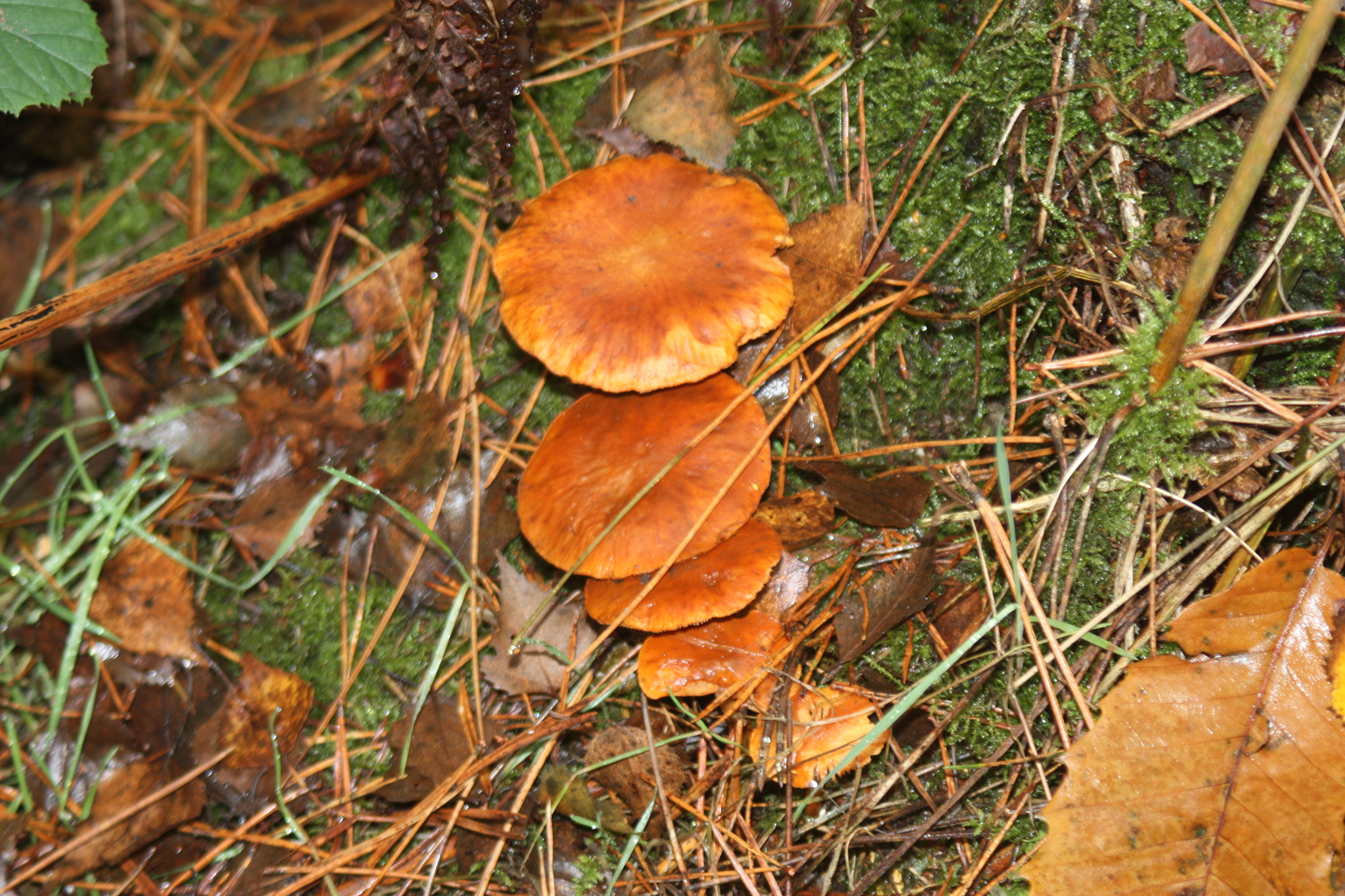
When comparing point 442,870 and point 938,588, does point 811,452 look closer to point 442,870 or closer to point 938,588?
point 938,588

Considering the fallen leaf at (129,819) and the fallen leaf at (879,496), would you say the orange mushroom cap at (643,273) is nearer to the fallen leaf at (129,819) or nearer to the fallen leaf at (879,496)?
the fallen leaf at (879,496)

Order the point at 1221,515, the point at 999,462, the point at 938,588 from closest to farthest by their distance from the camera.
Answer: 1. the point at 999,462
2. the point at 1221,515
3. the point at 938,588

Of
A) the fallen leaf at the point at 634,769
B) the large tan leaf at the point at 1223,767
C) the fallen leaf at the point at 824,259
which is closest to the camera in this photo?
the large tan leaf at the point at 1223,767

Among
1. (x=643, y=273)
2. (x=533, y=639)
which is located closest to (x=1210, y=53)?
(x=643, y=273)

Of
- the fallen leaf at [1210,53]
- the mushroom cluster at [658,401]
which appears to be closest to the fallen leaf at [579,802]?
the mushroom cluster at [658,401]

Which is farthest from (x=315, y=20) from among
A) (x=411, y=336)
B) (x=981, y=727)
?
(x=981, y=727)

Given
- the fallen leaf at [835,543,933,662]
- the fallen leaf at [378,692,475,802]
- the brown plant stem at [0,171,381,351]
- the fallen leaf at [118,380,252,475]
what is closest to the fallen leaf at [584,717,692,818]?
the fallen leaf at [378,692,475,802]
